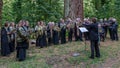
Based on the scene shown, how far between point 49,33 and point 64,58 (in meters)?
3.67

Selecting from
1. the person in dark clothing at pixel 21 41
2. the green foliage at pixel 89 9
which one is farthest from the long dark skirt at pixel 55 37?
the green foliage at pixel 89 9

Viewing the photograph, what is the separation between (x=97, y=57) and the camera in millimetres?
15195

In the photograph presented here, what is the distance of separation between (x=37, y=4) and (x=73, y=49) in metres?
9.87

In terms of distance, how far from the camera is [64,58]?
15.3 metres

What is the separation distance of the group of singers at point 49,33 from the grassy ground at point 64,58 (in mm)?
513

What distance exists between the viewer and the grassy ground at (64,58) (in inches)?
564

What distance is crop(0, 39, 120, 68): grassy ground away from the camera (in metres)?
14.3

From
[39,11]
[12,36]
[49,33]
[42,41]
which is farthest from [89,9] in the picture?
[12,36]

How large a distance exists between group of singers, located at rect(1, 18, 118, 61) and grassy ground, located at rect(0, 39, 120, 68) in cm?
51

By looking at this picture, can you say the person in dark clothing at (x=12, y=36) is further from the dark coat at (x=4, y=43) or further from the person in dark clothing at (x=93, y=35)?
the person in dark clothing at (x=93, y=35)

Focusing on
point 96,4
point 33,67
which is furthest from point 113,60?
point 96,4

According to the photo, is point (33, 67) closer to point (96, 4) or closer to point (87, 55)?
point (87, 55)

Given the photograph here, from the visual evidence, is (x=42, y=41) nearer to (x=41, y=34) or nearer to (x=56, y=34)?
(x=41, y=34)

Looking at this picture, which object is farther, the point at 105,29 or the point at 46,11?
the point at 46,11
